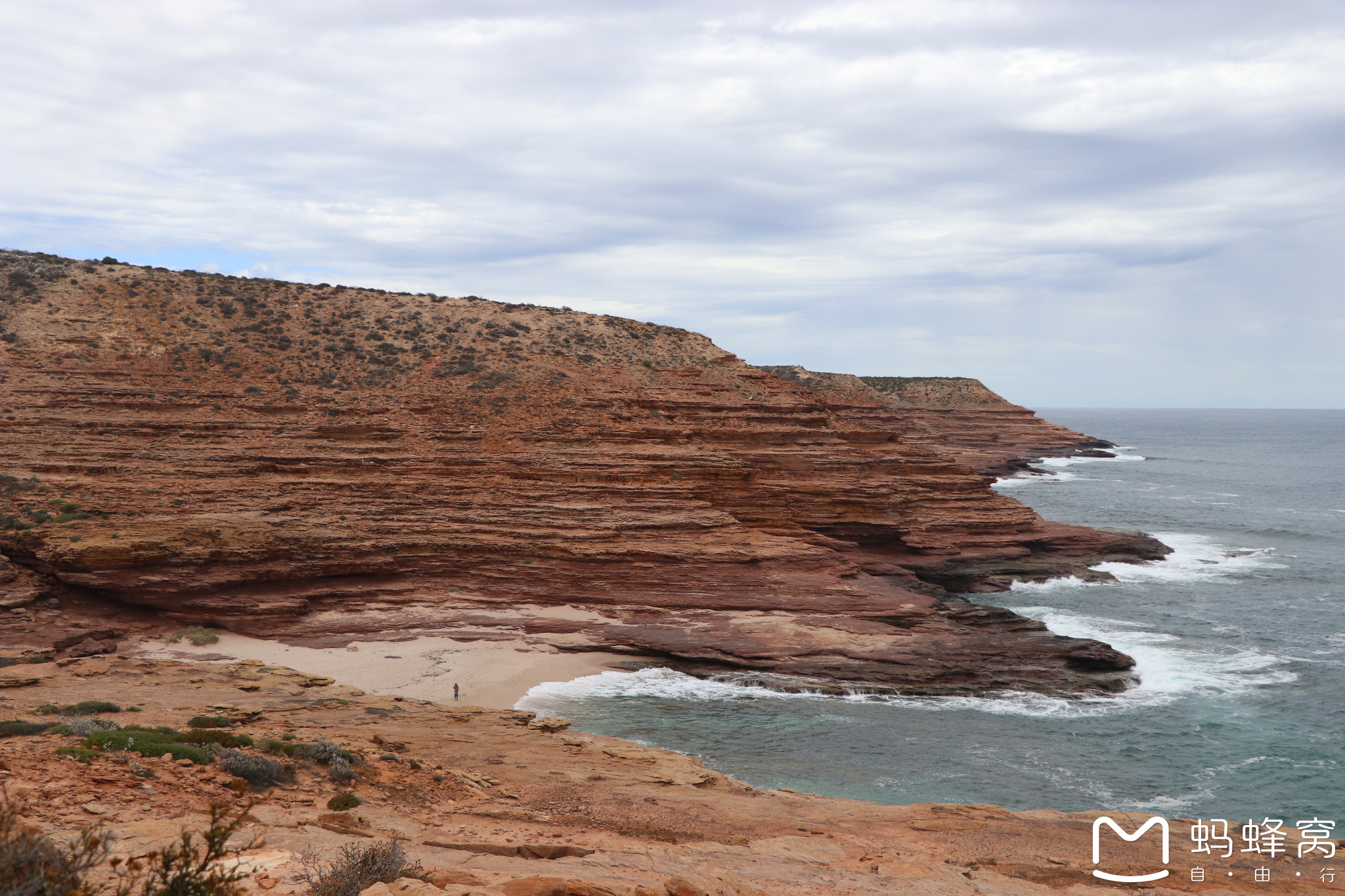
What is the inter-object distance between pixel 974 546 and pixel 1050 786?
23725mm

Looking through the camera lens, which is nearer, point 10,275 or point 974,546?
point 10,275

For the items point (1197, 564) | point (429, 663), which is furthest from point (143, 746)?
point (1197, 564)

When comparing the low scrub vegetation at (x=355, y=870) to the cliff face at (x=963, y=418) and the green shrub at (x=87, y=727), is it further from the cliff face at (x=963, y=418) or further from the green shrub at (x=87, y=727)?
the cliff face at (x=963, y=418)

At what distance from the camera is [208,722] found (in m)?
17.4

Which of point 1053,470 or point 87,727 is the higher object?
point 1053,470

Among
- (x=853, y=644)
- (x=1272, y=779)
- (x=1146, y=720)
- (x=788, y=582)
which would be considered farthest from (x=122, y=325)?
(x=1272, y=779)

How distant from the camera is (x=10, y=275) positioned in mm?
39000

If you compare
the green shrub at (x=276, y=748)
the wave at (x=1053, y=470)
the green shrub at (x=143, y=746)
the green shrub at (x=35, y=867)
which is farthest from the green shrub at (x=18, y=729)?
the wave at (x=1053, y=470)

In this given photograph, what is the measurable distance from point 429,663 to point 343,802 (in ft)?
45.8

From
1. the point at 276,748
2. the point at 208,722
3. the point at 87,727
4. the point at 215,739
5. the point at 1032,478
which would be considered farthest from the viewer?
the point at 1032,478

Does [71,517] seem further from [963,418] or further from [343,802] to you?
[963,418]

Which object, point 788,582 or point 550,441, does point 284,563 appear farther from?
point 788,582

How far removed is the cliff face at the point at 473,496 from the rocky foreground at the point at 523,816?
8007 mm

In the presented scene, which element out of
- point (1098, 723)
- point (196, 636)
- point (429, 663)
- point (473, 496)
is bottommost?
point (1098, 723)
